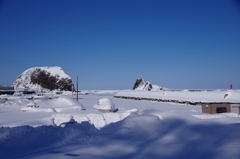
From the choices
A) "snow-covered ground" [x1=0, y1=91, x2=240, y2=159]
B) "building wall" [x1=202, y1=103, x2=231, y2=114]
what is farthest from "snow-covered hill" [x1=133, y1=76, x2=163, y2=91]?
"snow-covered ground" [x1=0, y1=91, x2=240, y2=159]

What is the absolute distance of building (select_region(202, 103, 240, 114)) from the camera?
20.6m

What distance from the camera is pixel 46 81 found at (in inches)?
3632

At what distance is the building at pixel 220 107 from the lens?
20.6 m

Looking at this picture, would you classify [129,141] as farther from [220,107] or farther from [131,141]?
[220,107]

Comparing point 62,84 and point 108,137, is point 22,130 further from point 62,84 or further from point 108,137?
point 62,84

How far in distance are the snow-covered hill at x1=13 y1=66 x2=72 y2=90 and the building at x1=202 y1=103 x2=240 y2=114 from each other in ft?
247

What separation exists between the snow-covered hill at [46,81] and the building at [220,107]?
75410 mm

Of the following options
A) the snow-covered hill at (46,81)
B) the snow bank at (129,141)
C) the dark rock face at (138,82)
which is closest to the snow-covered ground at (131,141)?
the snow bank at (129,141)

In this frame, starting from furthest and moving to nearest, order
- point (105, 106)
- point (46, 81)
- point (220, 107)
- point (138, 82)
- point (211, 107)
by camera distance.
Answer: point (46, 81), point (138, 82), point (105, 106), point (220, 107), point (211, 107)

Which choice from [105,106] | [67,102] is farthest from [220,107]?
[67,102]

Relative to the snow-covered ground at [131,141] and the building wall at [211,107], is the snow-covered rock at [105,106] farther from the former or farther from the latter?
the snow-covered ground at [131,141]

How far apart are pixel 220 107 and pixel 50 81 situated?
80245 millimetres

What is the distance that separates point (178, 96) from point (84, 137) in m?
33.9

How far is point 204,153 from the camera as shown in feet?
16.0
